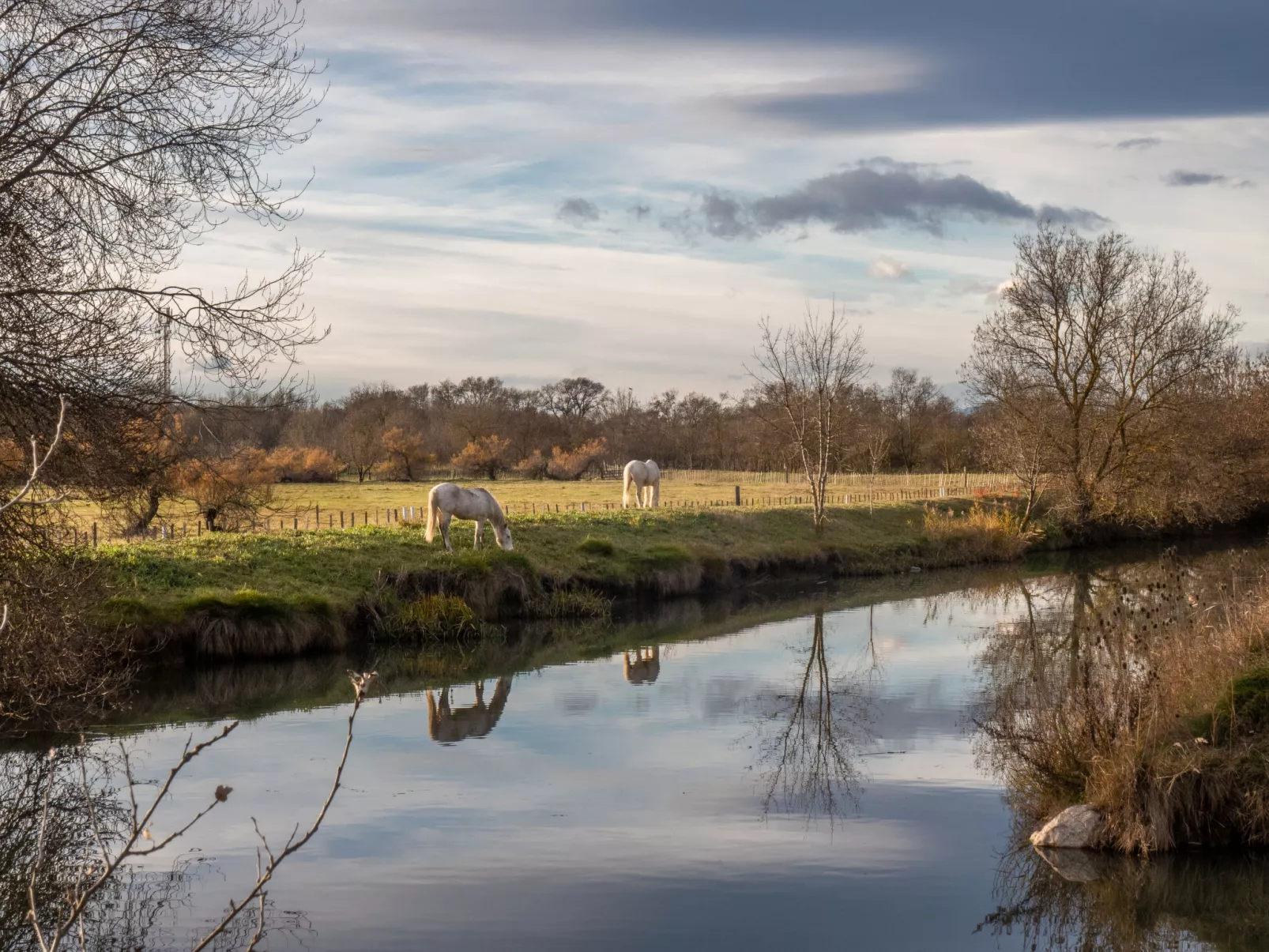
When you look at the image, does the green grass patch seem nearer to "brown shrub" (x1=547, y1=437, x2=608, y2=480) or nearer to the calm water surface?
the calm water surface

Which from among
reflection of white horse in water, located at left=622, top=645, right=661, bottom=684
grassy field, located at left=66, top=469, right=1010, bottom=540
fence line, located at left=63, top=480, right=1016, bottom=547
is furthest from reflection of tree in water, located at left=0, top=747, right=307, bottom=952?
grassy field, located at left=66, top=469, right=1010, bottom=540

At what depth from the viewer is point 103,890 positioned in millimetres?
10164

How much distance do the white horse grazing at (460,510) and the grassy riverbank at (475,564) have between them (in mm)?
366

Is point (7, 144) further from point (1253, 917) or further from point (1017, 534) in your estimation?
point (1017, 534)

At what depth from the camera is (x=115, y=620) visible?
1906cm

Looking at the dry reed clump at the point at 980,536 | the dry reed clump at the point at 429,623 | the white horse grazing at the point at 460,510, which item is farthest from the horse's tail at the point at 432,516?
the dry reed clump at the point at 980,536

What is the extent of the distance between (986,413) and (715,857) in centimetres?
3842

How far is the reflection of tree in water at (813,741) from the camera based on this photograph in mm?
13016

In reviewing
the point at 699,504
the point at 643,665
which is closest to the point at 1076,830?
the point at 643,665

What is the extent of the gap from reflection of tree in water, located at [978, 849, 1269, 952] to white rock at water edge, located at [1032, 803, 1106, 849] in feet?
0.31

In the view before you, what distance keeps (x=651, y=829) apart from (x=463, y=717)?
5.93 meters

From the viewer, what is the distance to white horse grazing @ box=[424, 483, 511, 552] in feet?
86.9

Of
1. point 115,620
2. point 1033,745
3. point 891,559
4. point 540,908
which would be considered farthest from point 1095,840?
point 891,559

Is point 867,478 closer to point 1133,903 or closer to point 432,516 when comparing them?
point 432,516
